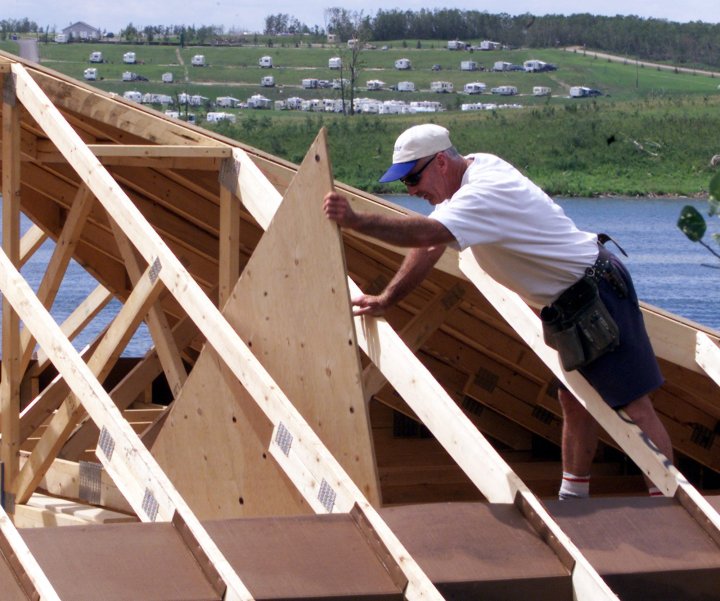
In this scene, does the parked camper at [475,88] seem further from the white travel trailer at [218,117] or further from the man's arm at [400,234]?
the man's arm at [400,234]

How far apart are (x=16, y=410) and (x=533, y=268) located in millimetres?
2901

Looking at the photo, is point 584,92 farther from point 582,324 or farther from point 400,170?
point 400,170

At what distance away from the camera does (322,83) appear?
65812 mm

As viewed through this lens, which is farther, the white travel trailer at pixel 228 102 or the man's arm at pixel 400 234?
the white travel trailer at pixel 228 102

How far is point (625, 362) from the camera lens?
4.85 meters

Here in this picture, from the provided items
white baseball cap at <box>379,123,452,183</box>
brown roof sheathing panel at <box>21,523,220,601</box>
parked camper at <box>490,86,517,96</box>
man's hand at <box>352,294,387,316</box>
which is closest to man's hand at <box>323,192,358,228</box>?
white baseball cap at <box>379,123,452,183</box>

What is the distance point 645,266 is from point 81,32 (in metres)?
55.1

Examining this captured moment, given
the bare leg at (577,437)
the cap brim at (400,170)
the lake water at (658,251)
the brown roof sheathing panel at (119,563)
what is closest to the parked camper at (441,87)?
the lake water at (658,251)

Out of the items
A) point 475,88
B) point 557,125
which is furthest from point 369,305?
point 475,88

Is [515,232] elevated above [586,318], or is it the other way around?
[515,232]

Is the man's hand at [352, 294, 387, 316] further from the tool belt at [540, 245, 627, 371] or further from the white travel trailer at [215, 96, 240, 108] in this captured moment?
the white travel trailer at [215, 96, 240, 108]

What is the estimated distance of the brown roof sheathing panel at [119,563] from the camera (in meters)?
3.88

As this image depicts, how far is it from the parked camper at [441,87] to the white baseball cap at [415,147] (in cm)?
5761

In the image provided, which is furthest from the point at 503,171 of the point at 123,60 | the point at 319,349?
the point at 123,60
